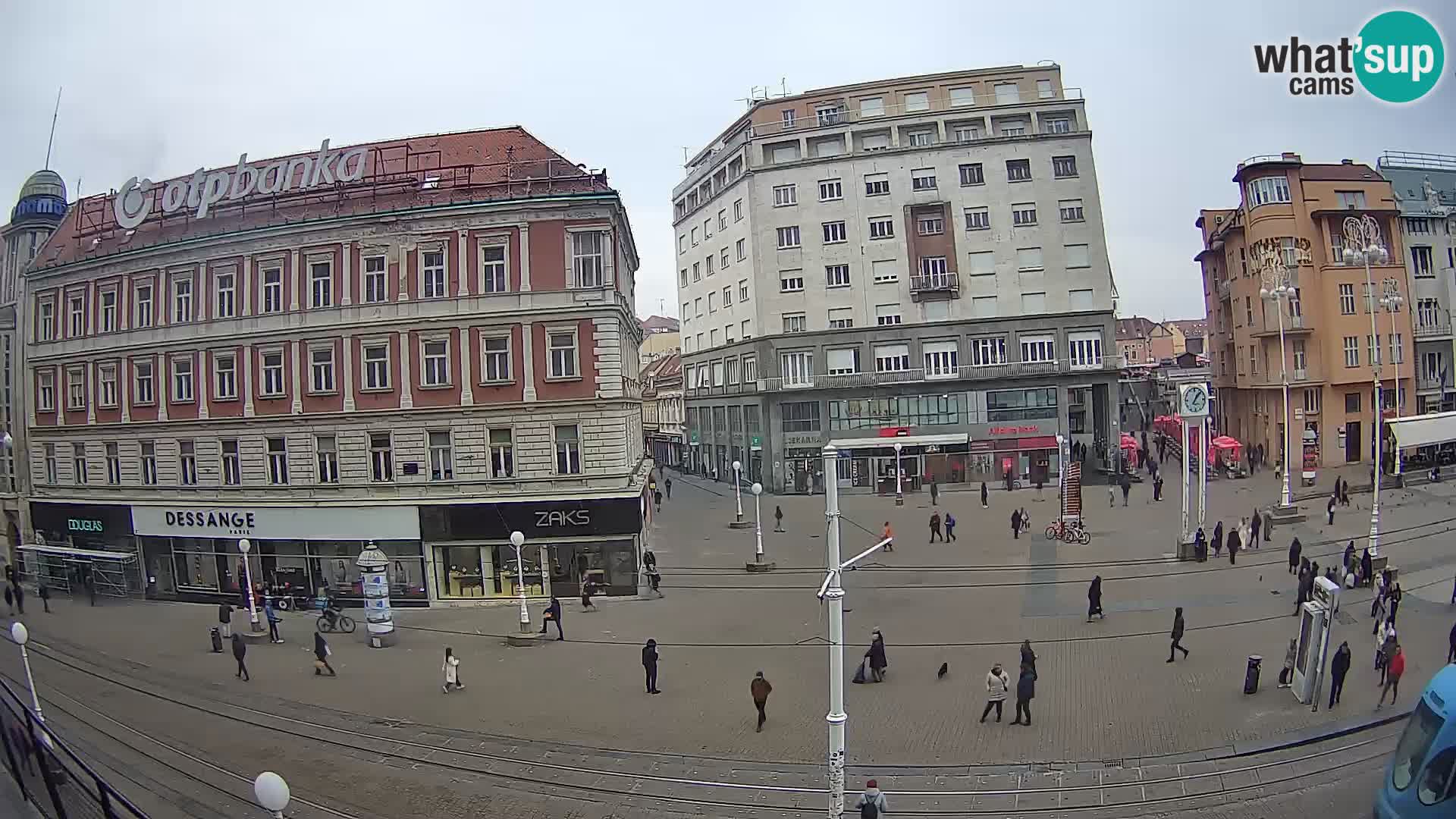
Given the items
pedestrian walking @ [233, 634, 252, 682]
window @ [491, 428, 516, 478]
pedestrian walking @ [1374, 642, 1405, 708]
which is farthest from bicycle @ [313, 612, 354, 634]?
pedestrian walking @ [1374, 642, 1405, 708]

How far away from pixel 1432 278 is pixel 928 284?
2589cm

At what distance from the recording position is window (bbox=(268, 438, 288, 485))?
1086 inches

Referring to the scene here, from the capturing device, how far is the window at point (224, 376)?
28.0 m

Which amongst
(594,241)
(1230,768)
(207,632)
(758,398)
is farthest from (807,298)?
(1230,768)

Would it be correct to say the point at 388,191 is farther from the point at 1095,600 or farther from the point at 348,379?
the point at 1095,600

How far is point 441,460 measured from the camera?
1045 inches

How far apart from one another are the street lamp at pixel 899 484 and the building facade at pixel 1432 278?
27.2 meters

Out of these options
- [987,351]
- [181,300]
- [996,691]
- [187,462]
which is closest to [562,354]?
[181,300]

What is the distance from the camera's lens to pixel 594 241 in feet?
86.8

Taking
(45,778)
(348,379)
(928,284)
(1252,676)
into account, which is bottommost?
(1252,676)

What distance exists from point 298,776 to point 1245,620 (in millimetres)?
21986

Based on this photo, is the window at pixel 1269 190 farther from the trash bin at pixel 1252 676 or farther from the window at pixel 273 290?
the window at pixel 273 290

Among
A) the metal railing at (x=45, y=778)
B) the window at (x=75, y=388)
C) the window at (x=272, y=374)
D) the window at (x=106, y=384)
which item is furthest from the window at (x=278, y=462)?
the metal railing at (x=45, y=778)

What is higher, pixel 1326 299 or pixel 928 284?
pixel 928 284
